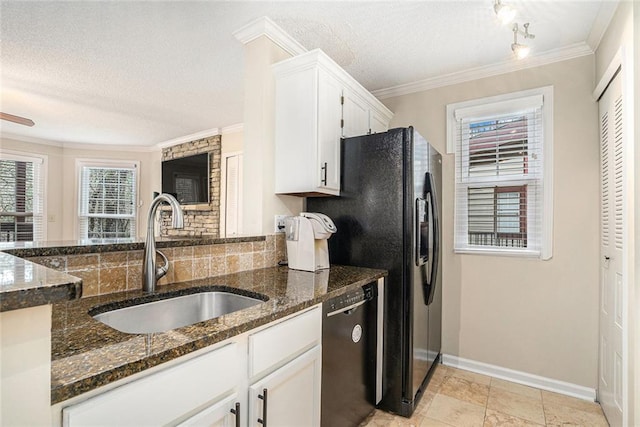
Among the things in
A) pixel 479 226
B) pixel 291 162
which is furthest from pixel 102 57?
pixel 479 226

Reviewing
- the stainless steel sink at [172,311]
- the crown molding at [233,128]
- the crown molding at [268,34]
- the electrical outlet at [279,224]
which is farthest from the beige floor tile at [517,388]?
the crown molding at [233,128]

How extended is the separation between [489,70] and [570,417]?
251cm

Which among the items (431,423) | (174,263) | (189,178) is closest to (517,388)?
(431,423)

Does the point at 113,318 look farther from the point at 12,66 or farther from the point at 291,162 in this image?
the point at 12,66

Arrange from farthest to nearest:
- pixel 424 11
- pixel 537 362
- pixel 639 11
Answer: pixel 537 362, pixel 424 11, pixel 639 11

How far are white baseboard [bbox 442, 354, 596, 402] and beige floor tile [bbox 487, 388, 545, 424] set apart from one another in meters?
0.22

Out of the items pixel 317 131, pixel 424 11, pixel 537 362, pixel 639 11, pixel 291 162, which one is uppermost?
pixel 424 11

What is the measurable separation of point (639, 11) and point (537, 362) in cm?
224

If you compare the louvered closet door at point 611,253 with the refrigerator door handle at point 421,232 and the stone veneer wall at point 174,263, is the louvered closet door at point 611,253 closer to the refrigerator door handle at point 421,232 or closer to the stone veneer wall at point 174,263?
the refrigerator door handle at point 421,232

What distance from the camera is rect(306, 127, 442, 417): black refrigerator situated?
1.95 m

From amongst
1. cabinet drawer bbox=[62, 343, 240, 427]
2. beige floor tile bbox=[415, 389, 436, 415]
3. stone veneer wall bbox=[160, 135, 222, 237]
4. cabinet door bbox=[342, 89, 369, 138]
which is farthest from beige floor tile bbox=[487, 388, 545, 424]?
stone veneer wall bbox=[160, 135, 222, 237]

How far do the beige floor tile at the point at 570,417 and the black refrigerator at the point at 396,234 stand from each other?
2.49 feet

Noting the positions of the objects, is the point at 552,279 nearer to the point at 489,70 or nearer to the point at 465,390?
the point at 465,390

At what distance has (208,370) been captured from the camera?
3.07ft
